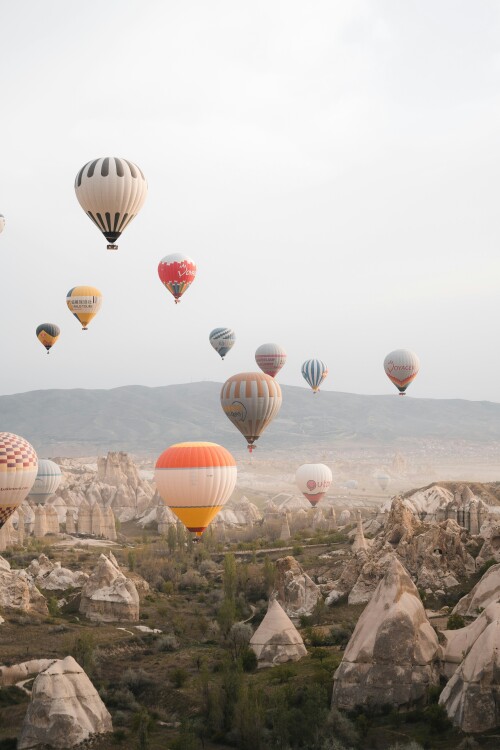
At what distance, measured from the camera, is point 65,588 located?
221 ft

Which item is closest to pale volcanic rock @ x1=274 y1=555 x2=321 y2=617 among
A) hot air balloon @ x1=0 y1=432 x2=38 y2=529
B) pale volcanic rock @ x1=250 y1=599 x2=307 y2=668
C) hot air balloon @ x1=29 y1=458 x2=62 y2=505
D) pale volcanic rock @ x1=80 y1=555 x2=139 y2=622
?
pale volcanic rock @ x1=80 y1=555 x2=139 y2=622

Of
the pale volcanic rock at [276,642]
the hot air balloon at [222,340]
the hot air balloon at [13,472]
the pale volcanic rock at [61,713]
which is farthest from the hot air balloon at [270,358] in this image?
the pale volcanic rock at [61,713]

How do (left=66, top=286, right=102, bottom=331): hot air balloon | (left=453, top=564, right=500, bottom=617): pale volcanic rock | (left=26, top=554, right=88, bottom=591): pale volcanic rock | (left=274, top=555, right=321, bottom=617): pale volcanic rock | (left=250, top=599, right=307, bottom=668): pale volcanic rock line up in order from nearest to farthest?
(left=453, top=564, right=500, bottom=617): pale volcanic rock
(left=250, top=599, right=307, bottom=668): pale volcanic rock
(left=274, top=555, right=321, bottom=617): pale volcanic rock
(left=26, top=554, right=88, bottom=591): pale volcanic rock
(left=66, top=286, right=102, bottom=331): hot air balloon

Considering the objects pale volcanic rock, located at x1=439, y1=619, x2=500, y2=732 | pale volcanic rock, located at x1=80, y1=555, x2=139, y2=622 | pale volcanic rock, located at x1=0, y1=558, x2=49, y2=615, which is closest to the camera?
pale volcanic rock, located at x1=439, y1=619, x2=500, y2=732

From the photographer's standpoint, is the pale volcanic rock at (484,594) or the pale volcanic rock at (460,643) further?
the pale volcanic rock at (484,594)

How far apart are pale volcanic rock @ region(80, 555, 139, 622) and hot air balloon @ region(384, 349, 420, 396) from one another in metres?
34.6

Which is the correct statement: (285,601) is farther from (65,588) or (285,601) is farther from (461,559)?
(65,588)

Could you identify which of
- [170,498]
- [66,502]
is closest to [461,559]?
[170,498]

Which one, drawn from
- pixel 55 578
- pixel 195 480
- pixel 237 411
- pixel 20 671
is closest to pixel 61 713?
pixel 20 671

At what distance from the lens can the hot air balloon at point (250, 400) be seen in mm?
60219

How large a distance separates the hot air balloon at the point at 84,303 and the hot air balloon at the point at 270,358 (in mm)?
15027

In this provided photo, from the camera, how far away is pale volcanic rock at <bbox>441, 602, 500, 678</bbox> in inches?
1261

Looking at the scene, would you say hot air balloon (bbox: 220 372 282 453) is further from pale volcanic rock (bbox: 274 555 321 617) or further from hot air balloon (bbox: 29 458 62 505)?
hot air balloon (bbox: 29 458 62 505)

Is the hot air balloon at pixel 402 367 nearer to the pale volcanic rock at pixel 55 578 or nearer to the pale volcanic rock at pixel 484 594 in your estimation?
the pale volcanic rock at pixel 55 578
